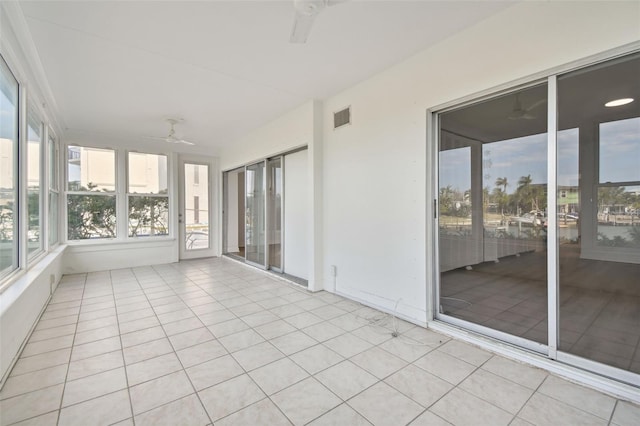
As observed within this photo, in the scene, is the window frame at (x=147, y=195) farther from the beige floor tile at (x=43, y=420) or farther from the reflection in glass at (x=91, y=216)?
the beige floor tile at (x=43, y=420)

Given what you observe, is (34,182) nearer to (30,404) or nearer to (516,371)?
(30,404)

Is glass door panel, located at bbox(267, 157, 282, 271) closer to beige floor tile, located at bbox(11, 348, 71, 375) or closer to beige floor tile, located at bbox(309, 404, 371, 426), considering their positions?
beige floor tile, located at bbox(11, 348, 71, 375)

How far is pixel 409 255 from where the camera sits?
2945 millimetres

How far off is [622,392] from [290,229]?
4004 mm

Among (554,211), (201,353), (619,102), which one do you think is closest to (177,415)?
(201,353)

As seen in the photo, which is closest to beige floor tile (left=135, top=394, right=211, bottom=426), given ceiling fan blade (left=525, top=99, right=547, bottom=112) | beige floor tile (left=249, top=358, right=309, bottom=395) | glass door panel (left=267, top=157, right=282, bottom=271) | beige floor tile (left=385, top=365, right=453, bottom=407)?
beige floor tile (left=249, top=358, right=309, bottom=395)

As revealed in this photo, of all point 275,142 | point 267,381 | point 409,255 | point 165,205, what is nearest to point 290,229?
point 275,142

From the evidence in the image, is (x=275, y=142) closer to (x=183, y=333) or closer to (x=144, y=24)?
(x=144, y=24)

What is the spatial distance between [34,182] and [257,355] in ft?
11.3

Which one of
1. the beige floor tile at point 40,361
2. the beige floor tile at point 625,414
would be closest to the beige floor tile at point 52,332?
the beige floor tile at point 40,361

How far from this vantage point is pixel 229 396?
6.01ft

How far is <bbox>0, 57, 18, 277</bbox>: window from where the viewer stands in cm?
233

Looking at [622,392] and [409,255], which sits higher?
[409,255]

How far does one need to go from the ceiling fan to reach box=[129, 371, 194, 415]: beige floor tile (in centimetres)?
255
